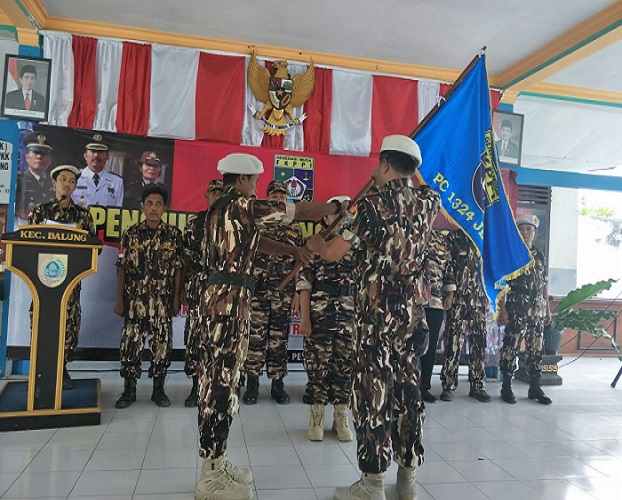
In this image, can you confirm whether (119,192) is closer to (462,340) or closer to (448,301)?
(448,301)

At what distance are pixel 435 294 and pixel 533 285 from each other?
99 cm

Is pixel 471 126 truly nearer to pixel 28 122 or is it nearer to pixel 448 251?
pixel 448 251

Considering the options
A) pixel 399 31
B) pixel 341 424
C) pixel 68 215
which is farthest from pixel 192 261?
pixel 399 31

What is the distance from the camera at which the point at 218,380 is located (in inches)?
91.7

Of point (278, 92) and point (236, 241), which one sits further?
point (278, 92)

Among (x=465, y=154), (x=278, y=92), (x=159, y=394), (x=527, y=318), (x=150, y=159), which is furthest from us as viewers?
(x=278, y=92)

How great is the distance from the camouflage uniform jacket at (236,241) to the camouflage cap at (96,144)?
115 inches

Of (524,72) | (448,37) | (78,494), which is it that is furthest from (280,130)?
(78,494)

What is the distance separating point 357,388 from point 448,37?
387 cm

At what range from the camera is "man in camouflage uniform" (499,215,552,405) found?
459cm

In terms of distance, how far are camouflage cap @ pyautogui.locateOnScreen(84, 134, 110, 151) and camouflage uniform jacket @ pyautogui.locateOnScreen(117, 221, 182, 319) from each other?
1265 mm

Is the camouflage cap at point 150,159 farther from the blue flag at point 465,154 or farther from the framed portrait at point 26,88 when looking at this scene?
the blue flag at point 465,154

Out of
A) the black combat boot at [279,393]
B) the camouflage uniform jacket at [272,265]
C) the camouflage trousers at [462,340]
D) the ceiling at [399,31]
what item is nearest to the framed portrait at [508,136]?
the ceiling at [399,31]

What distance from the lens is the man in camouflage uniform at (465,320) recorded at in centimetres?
460
